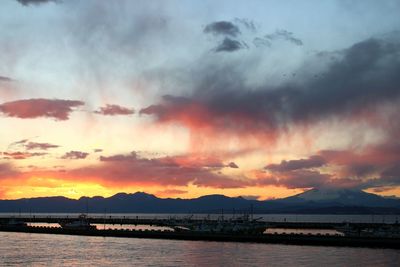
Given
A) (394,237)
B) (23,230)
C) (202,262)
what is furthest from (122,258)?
(23,230)

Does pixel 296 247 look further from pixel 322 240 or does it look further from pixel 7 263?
pixel 7 263

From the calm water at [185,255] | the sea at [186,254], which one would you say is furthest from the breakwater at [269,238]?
the calm water at [185,255]

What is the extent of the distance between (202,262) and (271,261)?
26.9 ft

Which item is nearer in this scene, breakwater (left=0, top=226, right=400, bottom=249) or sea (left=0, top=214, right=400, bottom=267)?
sea (left=0, top=214, right=400, bottom=267)

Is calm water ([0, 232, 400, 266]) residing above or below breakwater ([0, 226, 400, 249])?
below

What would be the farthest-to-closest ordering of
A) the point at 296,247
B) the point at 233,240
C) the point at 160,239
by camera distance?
1. the point at 160,239
2. the point at 233,240
3. the point at 296,247

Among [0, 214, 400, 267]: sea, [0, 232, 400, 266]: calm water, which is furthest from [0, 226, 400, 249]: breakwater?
[0, 232, 400, 266]: calm water

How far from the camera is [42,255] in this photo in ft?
245

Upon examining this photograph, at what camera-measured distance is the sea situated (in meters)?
65.8

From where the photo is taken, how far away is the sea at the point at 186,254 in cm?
6581

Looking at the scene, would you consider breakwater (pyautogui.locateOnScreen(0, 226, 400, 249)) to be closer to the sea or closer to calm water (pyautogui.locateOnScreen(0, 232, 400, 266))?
the sea

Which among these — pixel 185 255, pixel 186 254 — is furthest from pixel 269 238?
pixel 185 255

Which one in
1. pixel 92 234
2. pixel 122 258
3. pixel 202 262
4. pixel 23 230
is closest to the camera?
pixel 202 262

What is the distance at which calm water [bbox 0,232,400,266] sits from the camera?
6581 centimetres
